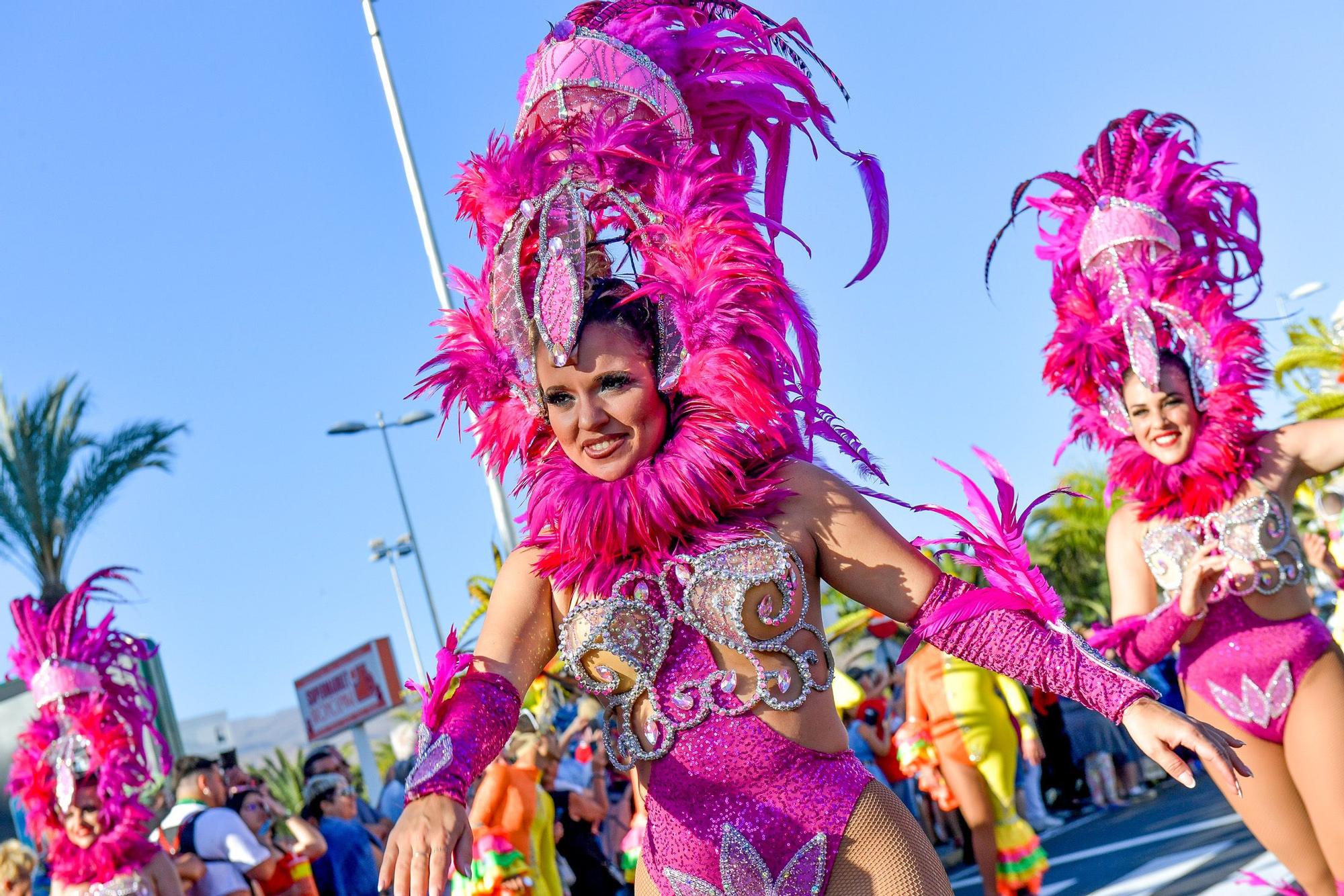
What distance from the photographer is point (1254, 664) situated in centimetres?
388

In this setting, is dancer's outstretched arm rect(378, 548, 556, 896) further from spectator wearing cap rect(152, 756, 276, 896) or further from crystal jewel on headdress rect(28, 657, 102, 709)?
spectator wearing cap rect(152, 756, 276, 896)

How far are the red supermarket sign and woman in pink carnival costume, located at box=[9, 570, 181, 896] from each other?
13551 millimetres

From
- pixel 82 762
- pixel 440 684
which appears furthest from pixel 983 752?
pixel 440 684

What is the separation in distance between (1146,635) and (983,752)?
3383mm

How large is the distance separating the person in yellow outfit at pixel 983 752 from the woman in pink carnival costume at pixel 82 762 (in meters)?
3.79

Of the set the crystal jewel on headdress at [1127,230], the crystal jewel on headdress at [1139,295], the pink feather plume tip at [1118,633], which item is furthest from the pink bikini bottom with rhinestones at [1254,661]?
the crystal jewel on headdress at [1127,230]

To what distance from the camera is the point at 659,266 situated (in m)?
2.60

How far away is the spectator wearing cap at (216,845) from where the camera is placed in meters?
5.79

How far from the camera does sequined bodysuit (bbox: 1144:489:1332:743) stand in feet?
12.6

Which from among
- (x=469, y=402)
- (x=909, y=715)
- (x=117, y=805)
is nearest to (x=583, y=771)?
(x=909, y=715)

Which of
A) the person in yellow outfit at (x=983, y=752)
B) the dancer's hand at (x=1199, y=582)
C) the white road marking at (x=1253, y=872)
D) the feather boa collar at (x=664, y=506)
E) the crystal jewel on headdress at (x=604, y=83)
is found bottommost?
the white road marking at (x=1253, y=872)

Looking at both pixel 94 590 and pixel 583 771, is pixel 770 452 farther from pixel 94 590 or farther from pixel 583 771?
pixel 583 771

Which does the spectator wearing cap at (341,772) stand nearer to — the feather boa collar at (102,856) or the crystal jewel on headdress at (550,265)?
the feather boa collar at (102,856)

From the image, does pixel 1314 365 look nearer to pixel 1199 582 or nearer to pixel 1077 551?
pixel 1199 582
